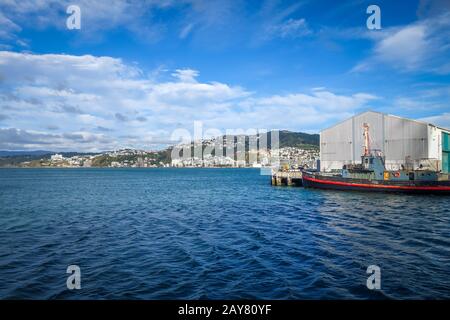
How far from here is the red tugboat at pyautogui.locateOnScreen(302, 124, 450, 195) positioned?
44.7 metres

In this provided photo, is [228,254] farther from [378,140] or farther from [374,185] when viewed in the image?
[378,140]

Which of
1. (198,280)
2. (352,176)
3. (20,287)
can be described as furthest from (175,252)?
(352,176)

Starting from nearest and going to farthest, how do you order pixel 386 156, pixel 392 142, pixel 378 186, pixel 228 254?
pixel 228 254 < pixel 378 186 < pixel 392 142 < pixel 386 156

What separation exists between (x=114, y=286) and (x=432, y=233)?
780 inches

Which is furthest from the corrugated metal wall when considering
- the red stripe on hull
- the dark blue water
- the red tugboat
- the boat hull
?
→ the dark blue water

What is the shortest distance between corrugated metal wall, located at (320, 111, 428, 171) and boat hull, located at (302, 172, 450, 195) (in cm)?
797

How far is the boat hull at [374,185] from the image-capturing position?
44281 millimetres

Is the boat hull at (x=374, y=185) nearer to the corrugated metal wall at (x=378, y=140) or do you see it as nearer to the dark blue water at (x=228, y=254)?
the corrugated metal wall at (x=378, y=140)

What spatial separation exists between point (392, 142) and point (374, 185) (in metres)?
10.8

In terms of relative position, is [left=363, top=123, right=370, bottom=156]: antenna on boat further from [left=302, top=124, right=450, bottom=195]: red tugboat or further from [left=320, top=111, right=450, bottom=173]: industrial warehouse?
[left=320, top=111, right=450, bottom=173]: industrial warehouse

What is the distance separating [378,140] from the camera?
5575 cm

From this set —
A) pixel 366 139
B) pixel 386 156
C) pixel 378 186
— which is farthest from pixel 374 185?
pixel 366 139

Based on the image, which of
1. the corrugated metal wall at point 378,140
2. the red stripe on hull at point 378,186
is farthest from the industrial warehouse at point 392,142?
the red stripe on hull at point 378,186

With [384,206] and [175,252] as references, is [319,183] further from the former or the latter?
[175,252]
